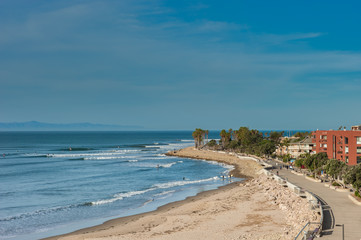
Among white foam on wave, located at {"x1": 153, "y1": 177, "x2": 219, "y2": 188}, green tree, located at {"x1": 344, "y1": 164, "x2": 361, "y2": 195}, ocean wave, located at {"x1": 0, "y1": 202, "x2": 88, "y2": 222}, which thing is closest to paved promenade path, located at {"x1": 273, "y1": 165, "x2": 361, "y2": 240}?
green tree, located at {"x1": 344, "y1": 164, "x2": 361, "y2": 195}

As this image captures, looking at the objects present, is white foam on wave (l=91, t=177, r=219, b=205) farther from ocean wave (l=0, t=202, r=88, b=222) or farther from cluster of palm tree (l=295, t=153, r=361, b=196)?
A: cluster of palm tree (l=295, t=153, r=361, b=196)

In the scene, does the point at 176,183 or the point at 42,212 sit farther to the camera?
the point at 176,183

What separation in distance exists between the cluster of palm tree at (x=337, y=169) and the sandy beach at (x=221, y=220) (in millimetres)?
4669

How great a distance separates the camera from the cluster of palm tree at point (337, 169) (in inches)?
1206

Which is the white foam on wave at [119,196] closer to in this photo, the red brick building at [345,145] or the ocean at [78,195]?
the ocean at [78,195]

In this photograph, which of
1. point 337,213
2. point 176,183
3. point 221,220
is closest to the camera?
point 337,213

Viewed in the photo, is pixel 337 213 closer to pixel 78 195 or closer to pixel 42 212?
pixel 42 212

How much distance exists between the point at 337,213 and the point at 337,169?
14464mm

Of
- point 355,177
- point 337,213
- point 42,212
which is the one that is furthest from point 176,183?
point 337,213

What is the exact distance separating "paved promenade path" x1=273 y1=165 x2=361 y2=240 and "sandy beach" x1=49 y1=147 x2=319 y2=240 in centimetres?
151

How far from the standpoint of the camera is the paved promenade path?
2119cm

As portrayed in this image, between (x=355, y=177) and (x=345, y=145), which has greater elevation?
(x=345, y=145)

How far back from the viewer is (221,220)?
98.6 ft

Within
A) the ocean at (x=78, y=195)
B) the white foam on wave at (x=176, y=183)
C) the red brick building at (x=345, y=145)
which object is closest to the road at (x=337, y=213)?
the ocean at (x=78, y=195)
